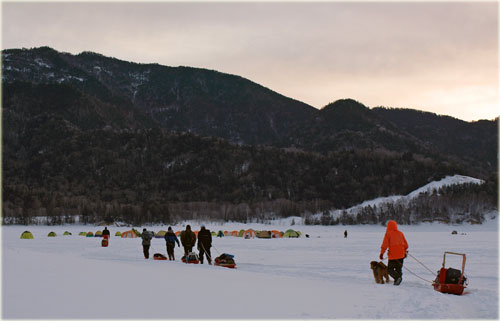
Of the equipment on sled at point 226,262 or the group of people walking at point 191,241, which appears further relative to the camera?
the group of people walking at point 191,241

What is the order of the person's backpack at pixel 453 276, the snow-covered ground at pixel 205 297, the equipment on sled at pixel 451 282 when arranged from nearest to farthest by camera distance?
the snow-covered ground at pixel 205 297
the equipment on sled at pixel 451 282
the person's backpack at pixel 453 276

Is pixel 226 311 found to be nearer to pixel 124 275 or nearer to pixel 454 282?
pixel 124 275

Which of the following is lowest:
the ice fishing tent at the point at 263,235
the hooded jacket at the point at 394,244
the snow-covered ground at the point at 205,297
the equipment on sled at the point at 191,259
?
the ice fishing tent at the point at 263,235

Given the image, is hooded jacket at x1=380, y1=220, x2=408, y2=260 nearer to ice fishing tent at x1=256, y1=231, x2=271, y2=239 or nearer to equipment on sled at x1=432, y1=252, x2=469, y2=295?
equipment on sled at x1=432, y1=252, x2=469, y2=295

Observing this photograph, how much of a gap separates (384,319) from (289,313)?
224 cm

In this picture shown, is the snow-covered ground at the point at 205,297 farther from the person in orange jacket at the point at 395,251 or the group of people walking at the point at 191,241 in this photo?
the group of people walking at the point at 191,241

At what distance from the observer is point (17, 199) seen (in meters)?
167

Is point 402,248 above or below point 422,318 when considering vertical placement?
above

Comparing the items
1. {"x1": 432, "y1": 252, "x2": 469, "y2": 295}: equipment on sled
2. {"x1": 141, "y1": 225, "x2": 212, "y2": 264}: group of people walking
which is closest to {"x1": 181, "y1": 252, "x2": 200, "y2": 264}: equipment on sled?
{"x1": 141, "y1": 225, "x2": 212, "y2": 264}: group of people walking

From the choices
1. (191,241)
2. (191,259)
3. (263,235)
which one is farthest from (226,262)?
(263,235)

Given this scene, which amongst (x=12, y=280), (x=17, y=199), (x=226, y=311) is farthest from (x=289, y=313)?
(x=17, y=199)

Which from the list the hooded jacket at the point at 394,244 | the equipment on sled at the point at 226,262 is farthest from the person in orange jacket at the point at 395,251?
the equipment on sled at the point at 226,262

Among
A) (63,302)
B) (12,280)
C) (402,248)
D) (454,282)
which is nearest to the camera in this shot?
(63,302)

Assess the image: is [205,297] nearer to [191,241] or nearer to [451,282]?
[451,282]
